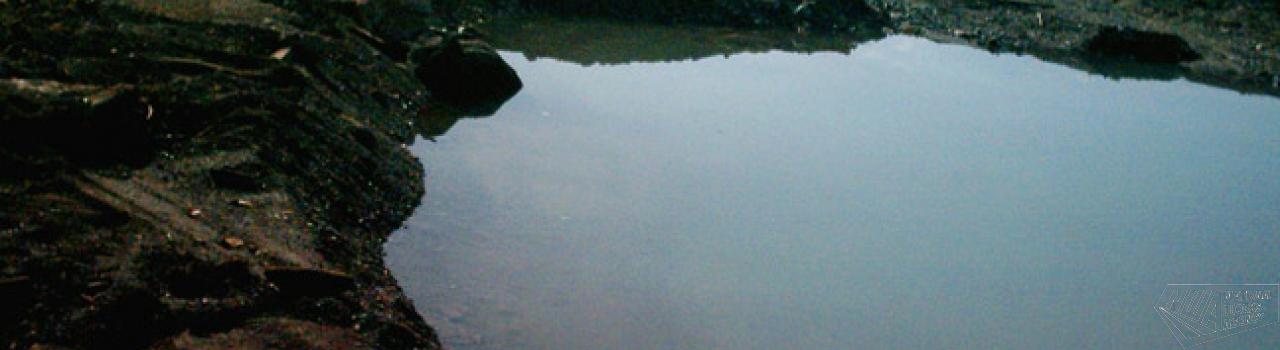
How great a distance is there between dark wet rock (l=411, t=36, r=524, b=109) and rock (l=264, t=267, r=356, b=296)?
359 cm

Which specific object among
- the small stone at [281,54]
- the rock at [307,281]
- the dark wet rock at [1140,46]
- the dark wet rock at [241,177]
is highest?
the small stone at [281,54]

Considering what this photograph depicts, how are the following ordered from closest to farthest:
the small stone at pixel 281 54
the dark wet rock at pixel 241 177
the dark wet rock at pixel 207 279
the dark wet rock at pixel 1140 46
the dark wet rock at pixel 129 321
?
the dark wet rock at pixel 129 321 < the dark wet rock at pixel 207 279 < the dark wet rock at pixel 241 177 < the small stone at pixel 281 54 < the dark wet rock at pixel 1140 46

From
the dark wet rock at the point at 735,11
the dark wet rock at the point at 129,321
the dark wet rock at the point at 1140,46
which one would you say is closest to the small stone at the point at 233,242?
the dark wet rock at the point at 129,321

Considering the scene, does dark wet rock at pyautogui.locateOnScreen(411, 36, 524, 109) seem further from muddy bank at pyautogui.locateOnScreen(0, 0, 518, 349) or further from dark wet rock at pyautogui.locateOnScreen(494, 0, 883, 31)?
dark wet rock at pyautogui.locateOnScreen(494, 0, 883, 31)

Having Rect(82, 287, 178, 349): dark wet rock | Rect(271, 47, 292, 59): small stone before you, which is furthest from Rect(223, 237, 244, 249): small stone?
Rect(271, 47, 292, 59): small stone

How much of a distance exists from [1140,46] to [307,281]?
10.4 metres

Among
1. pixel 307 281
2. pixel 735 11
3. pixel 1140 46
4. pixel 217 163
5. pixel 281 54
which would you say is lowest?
pixel 1140 46

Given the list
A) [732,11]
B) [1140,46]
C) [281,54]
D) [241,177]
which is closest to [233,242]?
[241,177]

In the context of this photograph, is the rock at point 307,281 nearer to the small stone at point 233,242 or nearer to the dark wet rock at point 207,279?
the dark wet rock at point 207,279

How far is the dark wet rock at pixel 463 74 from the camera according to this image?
298 inches

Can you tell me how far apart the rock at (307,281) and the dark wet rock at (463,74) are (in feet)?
11.8

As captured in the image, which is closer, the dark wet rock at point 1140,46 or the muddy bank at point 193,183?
the muddy bank at point 193,183

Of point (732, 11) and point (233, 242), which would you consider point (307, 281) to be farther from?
point (732, 11)

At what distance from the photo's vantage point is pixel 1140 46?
11.6 meters
